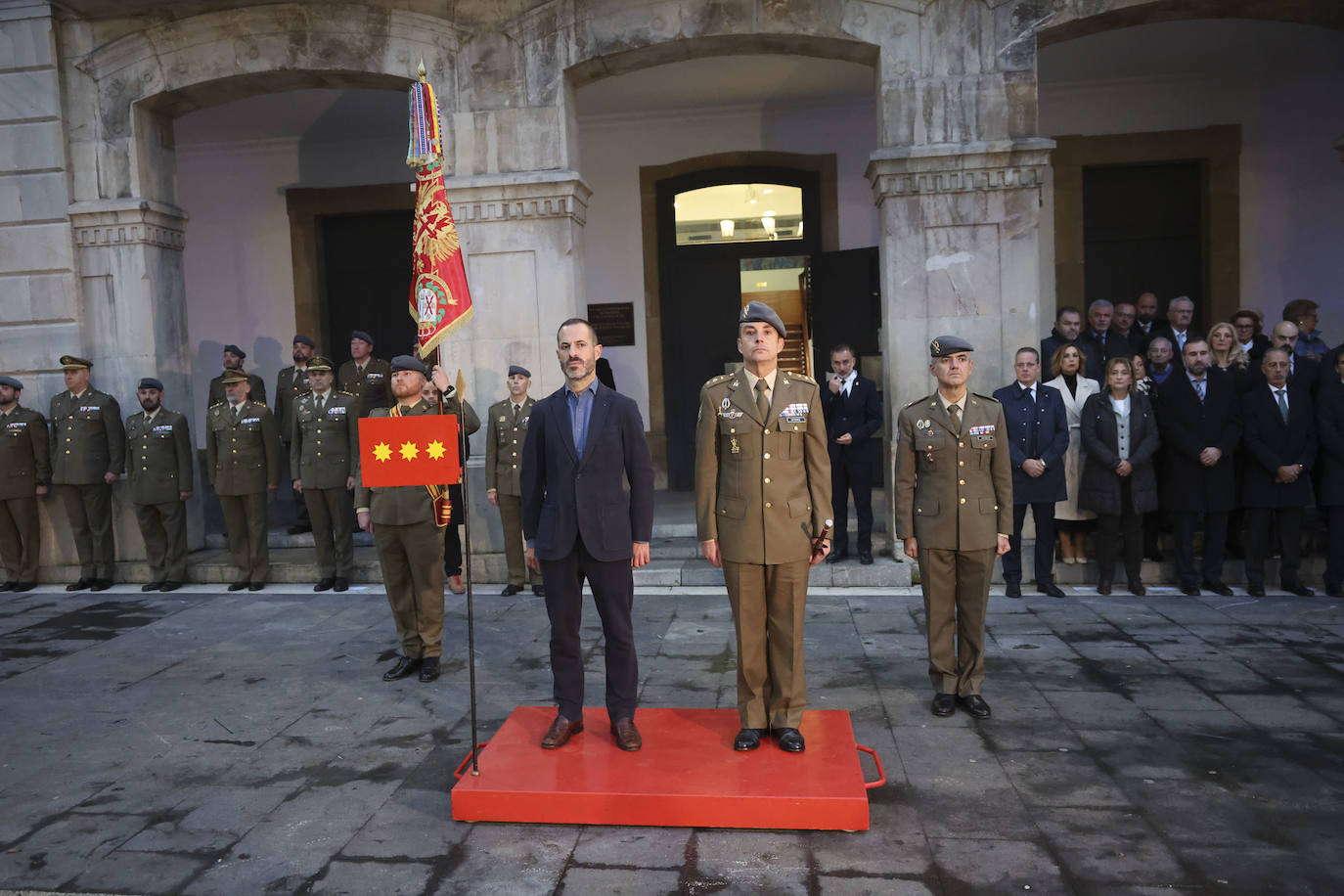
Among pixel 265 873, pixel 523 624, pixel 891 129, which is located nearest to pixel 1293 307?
pixel 891 129

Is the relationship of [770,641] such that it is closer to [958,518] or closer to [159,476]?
[958,518]

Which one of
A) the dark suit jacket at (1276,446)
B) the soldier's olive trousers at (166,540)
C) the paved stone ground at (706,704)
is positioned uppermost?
the dark suit jacket at (1276,446)

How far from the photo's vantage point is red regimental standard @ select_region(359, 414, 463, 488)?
170 inches

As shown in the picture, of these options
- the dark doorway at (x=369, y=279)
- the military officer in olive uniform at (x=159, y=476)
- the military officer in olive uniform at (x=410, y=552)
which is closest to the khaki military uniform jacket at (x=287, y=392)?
the military officer in olive uniform at (x=159, y=476)

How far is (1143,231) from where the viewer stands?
1052 cm

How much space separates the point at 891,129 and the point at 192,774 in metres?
6.58

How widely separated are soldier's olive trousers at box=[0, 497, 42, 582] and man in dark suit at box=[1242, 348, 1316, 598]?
1006cm

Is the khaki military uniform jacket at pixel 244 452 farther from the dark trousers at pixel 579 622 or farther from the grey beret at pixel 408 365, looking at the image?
the dark trousers at pixel 579 622

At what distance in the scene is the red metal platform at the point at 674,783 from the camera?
352 centimetres

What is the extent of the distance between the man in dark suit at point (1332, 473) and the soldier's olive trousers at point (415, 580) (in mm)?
6273

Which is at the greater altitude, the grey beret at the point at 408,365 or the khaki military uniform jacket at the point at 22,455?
the grey beret at the point at 408,365

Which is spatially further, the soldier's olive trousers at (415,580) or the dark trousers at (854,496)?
the dark trousers at (854,496)

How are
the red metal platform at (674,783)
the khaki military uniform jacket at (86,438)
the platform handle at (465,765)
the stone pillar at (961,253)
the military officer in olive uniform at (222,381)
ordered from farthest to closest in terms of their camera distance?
the military officer in olive uniform at (222,381) < the khaki military uniform jacket at (86,438) < the stone pillar at (961,253) < the platform handle at (465,765) < the red metal platform at (674,783)

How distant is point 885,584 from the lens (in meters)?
7.68
